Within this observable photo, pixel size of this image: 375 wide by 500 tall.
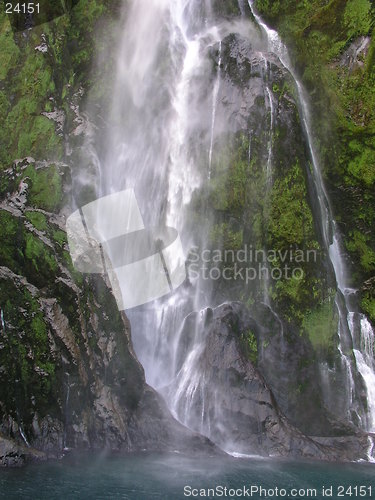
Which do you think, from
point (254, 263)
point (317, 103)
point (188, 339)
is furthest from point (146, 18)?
point (188, 339)

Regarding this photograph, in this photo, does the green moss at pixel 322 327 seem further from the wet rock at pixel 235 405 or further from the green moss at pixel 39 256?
the green moss at pixel 39 256

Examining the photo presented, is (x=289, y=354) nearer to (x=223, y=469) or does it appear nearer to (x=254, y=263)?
(x=254, y=263)

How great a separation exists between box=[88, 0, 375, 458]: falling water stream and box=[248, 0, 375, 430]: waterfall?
3 cm

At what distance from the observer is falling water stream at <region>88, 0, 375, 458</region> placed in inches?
609

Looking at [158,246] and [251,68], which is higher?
[251,68]

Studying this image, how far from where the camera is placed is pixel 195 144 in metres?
16.7

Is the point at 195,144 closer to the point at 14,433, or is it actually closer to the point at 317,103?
the point at 317,103

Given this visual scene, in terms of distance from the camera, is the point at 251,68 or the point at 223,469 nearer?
the point at 223,469

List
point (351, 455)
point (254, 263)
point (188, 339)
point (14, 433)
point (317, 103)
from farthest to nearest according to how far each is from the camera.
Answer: point (317, 103)
point (254, 263)
point (188, 339)
point (351, 455)
point (14, 433)

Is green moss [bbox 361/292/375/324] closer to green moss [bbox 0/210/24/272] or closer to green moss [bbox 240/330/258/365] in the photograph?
green moss [bbox 240/330/258/365]

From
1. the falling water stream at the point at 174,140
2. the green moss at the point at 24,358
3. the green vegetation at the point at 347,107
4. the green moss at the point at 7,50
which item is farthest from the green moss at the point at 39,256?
the green vegetation at the point at 347,107

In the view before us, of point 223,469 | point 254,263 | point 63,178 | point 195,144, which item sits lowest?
point 223,469

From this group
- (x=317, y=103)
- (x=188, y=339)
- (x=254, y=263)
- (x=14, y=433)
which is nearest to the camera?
(x=14, y=433)

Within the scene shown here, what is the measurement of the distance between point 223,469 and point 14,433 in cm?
419
